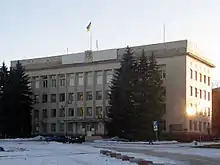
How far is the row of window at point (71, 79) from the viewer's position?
93.9 m

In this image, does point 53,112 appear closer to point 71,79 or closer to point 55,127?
point 55,127

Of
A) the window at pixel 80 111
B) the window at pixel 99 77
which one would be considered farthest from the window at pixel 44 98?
the window at pixel 99 77

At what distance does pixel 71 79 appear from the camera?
9844 centimetres

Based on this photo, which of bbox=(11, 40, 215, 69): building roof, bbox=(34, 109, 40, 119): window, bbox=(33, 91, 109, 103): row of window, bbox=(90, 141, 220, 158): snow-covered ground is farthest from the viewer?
bbox=(34, 109, 40, 119): window

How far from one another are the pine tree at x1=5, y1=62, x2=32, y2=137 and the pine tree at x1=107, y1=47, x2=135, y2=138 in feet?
60.1

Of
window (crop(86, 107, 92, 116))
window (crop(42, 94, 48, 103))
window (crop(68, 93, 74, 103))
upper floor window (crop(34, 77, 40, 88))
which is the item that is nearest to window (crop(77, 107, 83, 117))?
window (crop(86, 107, 92, 116))

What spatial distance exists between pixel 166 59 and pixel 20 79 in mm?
27268

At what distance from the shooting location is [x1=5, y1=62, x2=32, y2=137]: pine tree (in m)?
85.8

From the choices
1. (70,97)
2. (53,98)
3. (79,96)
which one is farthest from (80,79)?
(53,98)

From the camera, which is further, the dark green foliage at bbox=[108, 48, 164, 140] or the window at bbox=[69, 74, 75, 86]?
the window at bbox=[69, 74, 75, 86]

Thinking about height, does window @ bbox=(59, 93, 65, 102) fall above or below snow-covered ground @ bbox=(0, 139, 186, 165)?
above

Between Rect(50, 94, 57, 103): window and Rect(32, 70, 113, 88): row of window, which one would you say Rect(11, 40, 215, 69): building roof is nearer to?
Rect(32, 70, 113, 88): row of window

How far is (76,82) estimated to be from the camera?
97.2 meters

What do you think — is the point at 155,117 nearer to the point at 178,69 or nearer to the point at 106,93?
the point at 178,69
